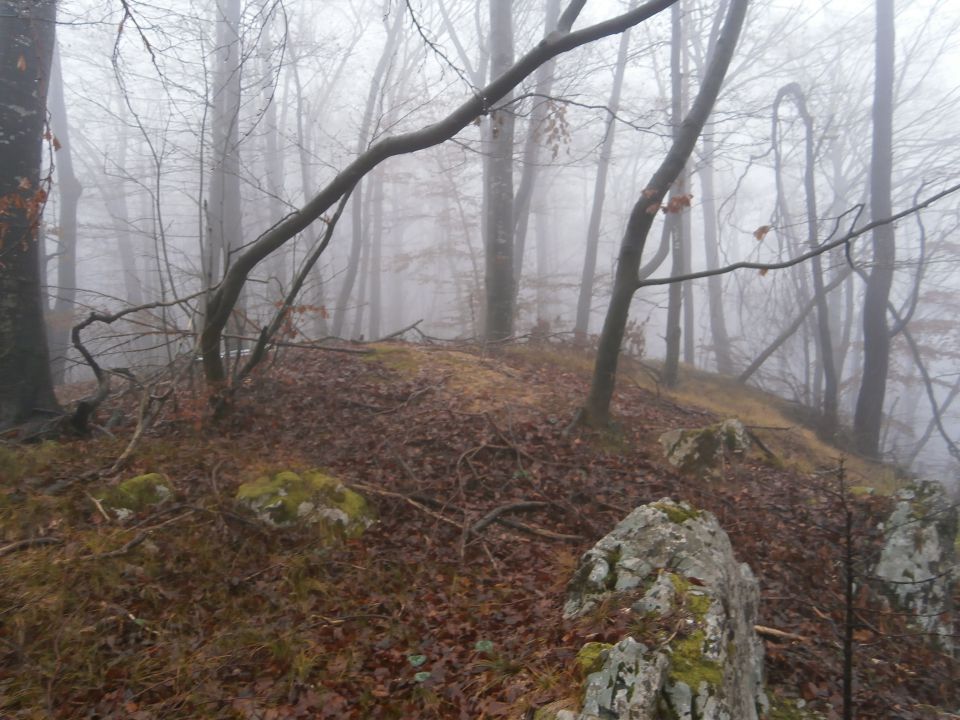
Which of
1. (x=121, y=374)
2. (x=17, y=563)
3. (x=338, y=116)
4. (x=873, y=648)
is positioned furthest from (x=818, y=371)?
(x=338, y=116)

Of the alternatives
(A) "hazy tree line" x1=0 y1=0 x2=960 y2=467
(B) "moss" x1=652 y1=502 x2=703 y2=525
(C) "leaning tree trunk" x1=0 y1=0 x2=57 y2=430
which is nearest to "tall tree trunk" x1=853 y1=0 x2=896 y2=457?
(A) "hazy tree line" x1=0 y1=0 x2=960 y2=467

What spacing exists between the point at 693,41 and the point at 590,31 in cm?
1553

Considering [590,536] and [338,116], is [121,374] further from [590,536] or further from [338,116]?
[338,116]

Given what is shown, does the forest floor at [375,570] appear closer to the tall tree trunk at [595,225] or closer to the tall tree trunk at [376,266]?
the tall tree trunk at [595,225]

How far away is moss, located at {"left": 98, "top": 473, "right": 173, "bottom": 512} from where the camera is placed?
4520 millimetres

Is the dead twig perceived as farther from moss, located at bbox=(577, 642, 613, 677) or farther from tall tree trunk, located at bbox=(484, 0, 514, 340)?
tall tree trunk, located at bbox=(484, 0, 514, 340)

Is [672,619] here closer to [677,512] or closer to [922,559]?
[677,512]

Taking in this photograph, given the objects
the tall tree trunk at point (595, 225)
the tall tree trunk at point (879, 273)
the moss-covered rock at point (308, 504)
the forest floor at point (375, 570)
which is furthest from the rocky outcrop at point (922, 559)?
the tall tree trunk at point (595, 225)

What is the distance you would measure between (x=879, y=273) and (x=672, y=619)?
37.5ft

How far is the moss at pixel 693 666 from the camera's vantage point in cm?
287

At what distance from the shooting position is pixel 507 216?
1123cm

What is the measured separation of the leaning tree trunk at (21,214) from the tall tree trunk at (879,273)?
41.3 ft

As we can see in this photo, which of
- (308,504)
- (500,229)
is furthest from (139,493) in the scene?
(500,229)

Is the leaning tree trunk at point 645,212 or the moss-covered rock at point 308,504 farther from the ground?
the leaning tree trunk at point 645,212
